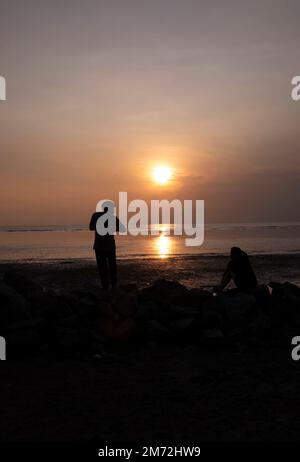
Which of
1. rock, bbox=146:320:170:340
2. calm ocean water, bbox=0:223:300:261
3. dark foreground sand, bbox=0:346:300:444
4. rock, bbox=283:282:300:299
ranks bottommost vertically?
dark foreground sand, bbox=0:346:300:444

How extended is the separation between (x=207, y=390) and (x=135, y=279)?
15.6m

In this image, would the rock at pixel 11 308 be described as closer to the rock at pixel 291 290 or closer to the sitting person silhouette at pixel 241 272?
the sitting person silhouette at pixel 241 272

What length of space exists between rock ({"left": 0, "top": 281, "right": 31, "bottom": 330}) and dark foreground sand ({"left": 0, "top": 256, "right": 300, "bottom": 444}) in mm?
A: 963

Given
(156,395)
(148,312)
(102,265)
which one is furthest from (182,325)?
(102,265)

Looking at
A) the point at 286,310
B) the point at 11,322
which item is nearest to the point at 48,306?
the point at 11,322

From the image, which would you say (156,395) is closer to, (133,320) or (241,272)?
(133,320)

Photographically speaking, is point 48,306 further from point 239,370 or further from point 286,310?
point 286,310

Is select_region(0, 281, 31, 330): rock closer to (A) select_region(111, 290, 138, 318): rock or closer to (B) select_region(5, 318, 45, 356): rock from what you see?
(B) select_region(5, 318, 45, 356): rock

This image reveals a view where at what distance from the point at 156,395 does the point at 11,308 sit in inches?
149

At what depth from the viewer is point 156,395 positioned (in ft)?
21.2

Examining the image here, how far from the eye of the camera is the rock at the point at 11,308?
28.6ft

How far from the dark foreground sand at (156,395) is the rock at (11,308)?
0.96 metres

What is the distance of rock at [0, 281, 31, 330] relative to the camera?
8719 mm

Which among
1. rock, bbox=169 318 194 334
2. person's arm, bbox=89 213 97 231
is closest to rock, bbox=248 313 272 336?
rock, bbox=169 318 194 334
